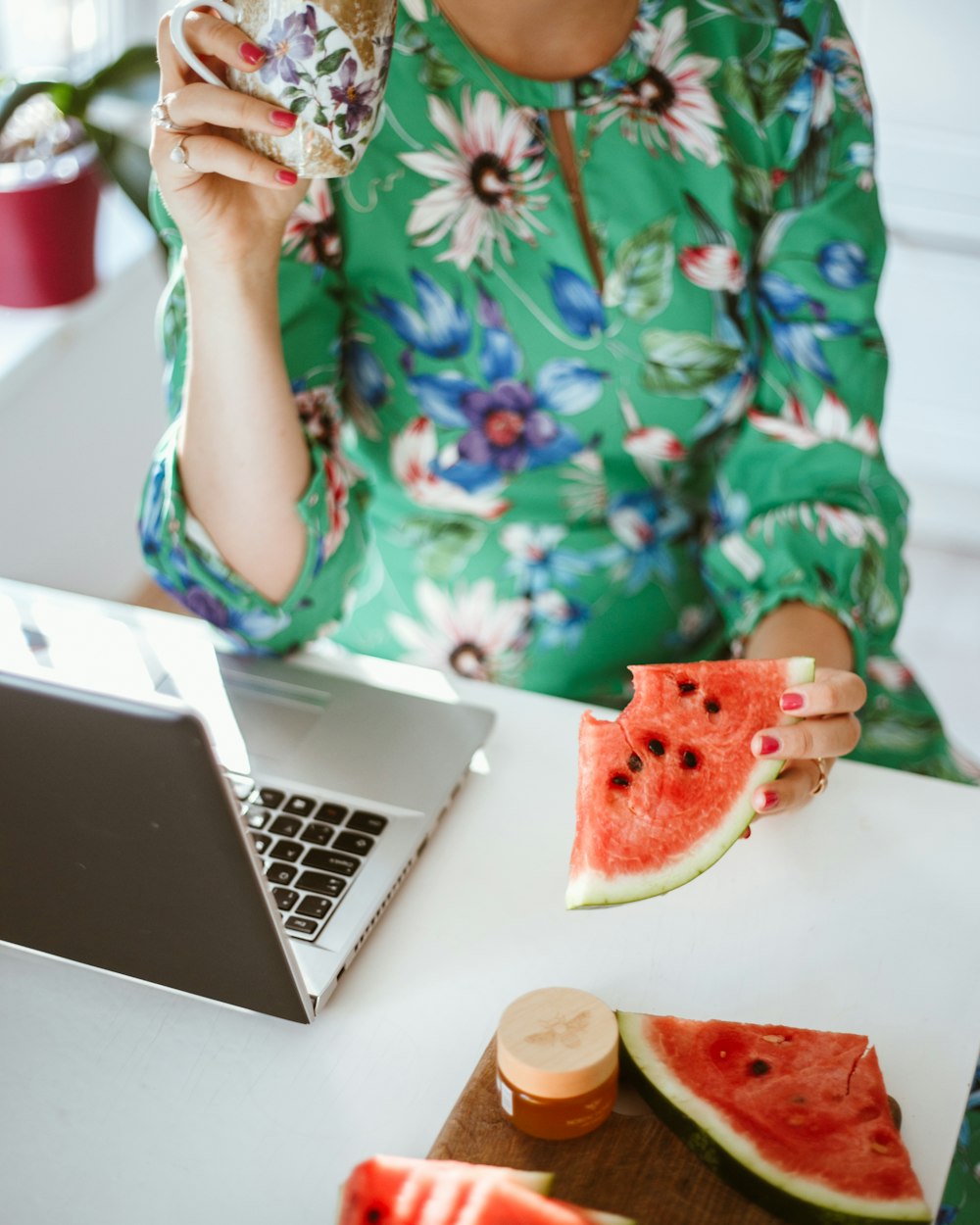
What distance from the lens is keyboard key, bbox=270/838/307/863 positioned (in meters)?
0.98

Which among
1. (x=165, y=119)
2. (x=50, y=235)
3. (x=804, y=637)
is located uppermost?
(x=165, y=119)

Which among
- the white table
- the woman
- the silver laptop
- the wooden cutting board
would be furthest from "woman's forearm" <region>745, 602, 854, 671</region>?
the wooden cutting board

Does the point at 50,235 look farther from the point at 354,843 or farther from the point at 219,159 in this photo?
the point at 354,843

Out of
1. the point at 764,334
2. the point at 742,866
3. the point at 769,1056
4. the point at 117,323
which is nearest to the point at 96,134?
the point at 117,323

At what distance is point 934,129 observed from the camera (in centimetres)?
A: 228

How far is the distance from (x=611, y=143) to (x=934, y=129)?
4.18 feet

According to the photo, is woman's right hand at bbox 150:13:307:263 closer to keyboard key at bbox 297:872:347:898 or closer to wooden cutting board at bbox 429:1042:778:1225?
keyboard key at bbox 297:872:347:898

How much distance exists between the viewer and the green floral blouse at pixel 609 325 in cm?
124

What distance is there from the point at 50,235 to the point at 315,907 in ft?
5.09

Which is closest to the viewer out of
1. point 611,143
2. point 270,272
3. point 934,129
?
point 270,272

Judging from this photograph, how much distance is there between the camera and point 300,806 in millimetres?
1032

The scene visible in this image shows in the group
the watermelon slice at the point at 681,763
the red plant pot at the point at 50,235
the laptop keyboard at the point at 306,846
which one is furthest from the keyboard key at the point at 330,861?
the red plant pot at the point at 50,235

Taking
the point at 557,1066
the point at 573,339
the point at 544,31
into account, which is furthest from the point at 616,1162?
the point at 544,31

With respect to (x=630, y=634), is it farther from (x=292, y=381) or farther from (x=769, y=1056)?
(x=769, y=1056)
